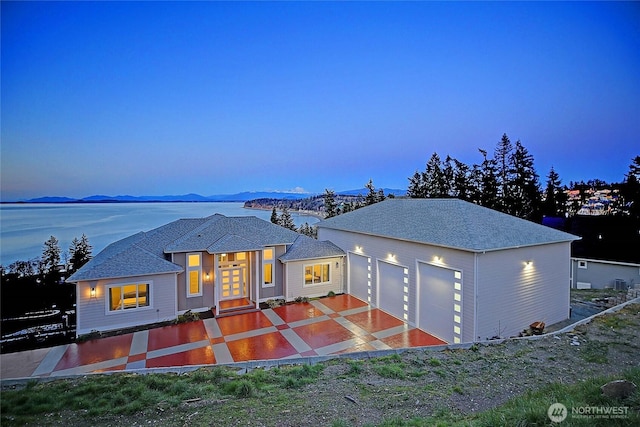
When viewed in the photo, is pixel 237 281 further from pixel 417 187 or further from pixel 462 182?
pixel 462 182

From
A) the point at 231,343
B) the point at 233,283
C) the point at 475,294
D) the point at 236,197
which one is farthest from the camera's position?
the point at 236,197

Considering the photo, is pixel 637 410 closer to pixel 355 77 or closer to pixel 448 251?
pixel 448 251

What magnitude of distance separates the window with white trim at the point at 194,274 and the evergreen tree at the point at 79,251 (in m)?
19.0

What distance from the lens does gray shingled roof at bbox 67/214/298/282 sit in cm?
1114

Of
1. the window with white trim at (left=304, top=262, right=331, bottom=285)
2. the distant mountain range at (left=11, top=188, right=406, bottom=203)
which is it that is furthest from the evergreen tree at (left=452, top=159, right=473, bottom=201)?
the window with white trim at (left=304, top=262, right=331, bottom=285)

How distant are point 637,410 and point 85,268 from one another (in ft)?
47.0

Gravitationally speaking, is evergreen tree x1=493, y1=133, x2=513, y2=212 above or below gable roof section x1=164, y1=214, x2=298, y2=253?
above

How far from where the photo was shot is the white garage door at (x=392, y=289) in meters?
11.9

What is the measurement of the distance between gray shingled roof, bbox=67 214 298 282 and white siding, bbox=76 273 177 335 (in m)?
0.36

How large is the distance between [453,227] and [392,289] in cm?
355

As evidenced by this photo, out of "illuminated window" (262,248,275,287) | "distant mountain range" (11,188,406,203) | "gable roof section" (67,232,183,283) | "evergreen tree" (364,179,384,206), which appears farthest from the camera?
"evergreen tree" (364,179,384,206)

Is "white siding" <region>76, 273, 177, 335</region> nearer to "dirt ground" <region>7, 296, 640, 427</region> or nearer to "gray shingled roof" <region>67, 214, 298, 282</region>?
"gray shingled roof" <region>67, 214, 298, 282</region>

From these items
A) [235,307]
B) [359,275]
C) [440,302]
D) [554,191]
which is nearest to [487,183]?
[554,191]

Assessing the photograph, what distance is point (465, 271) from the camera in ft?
31.0
